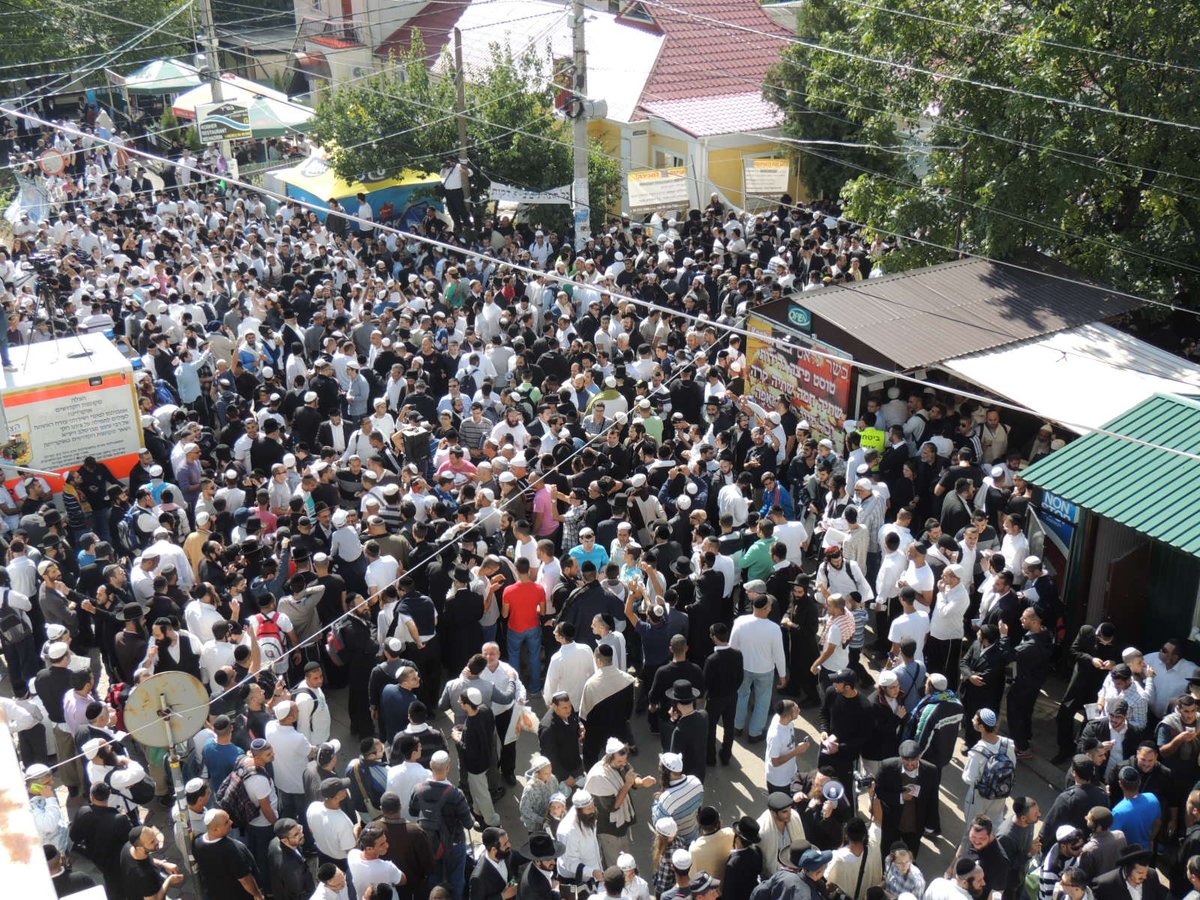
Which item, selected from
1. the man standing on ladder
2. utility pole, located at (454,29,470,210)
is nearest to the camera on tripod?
the man standing on ladder

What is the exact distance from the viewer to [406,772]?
7.04 metres

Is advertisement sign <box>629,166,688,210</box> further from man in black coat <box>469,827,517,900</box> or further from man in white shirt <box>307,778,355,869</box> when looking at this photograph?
man in black coat <box>469,827,517,900</box>

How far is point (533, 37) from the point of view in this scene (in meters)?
29.6

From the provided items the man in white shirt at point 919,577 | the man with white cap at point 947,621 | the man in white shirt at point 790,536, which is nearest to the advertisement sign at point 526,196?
the man in white shirt at point 790,536

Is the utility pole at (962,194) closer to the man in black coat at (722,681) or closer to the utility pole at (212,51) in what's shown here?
the man in black coat at (722,681)

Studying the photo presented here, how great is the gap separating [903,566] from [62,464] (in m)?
8.36

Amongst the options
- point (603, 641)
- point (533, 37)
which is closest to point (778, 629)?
point (603, 641)

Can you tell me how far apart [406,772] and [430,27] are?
32.4 metres

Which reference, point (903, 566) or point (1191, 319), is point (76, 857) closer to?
point (903, 566)

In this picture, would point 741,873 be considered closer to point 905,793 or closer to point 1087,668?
point 905,793

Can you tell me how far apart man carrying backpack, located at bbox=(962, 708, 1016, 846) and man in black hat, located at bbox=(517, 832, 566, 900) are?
2.57m

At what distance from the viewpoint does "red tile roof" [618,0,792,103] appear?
85.4 ft

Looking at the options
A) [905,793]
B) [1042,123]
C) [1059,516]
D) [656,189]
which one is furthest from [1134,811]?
[656,189]

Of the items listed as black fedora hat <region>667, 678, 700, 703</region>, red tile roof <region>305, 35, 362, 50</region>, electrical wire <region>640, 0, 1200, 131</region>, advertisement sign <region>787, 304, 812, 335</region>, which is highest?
electrical wire <region>640, 0, 1200, 131</region>
